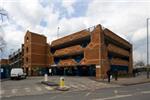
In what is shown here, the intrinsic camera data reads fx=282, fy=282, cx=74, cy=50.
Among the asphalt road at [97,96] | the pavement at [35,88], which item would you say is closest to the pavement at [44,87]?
the pavement at [35,88]

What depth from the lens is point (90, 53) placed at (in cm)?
5844

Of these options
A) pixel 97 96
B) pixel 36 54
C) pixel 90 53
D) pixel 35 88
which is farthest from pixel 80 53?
pixel 97 96

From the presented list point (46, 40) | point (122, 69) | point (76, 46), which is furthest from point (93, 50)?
point (46, 40)

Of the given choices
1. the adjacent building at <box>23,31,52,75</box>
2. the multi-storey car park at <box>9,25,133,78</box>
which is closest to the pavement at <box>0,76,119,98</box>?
the multi-storey car park at <box>9,25,133,78</box>

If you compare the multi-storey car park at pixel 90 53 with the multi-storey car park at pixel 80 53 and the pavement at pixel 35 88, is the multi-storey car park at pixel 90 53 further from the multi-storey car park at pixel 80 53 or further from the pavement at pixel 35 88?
the pavement at pixel 35 88

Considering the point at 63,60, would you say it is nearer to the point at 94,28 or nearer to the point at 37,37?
the point at 37,37

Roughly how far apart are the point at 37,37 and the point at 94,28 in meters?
26.7

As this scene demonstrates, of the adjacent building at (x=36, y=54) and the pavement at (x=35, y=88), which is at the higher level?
the adjacent building at (x=36, y=54)

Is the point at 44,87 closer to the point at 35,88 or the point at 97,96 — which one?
the point at 35,88

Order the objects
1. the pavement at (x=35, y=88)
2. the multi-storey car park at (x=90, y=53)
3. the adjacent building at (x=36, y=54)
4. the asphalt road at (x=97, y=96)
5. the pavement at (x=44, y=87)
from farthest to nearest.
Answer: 1. the adjacent building at (x=36, y=54)
2. the multi-storey car park at (x=90, y=53)
3. the pavement at (x=44, y=87)
4. the pavement at (x=35, y=88)
5. the asphalt road at (x=97, y=96)

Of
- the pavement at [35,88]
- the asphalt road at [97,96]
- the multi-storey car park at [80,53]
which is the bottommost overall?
the pavement at [35,88]

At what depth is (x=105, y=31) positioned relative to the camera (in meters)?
58.7

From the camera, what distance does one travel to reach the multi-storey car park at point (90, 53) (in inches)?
2197

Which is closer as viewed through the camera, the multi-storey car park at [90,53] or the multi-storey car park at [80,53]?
the multi-storey car park at [90,53]
